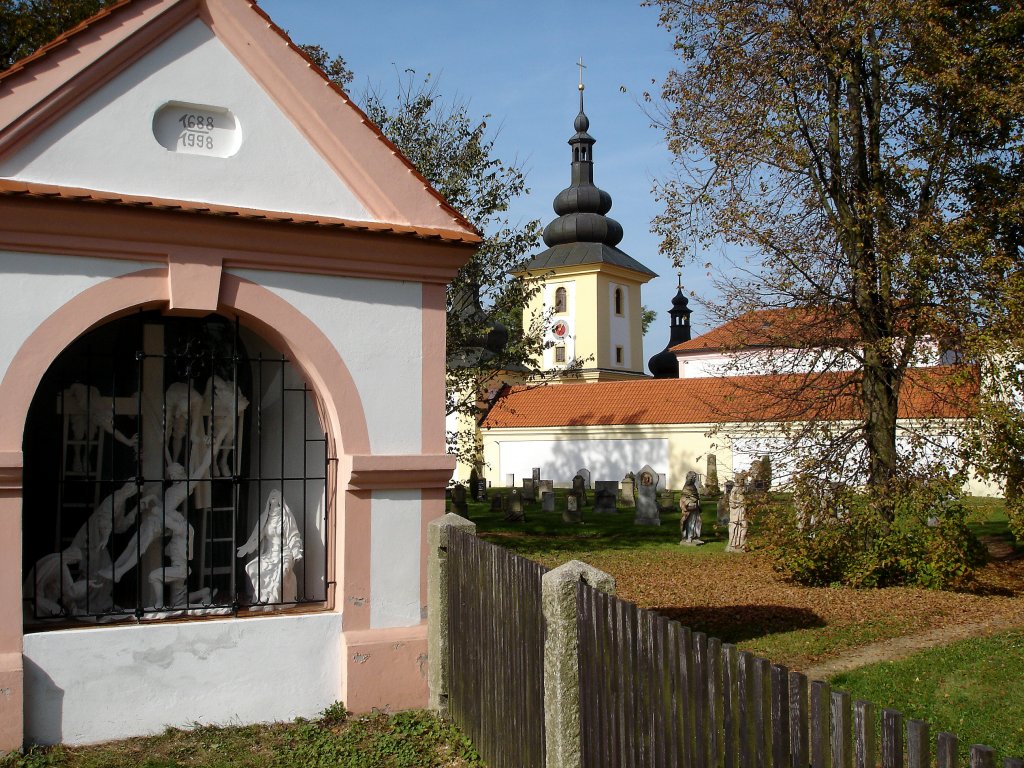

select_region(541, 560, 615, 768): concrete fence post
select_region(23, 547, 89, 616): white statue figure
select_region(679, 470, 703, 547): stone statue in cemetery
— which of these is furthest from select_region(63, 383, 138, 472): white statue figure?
select_region(679, 470, 703, 547): stone statue in cemetery

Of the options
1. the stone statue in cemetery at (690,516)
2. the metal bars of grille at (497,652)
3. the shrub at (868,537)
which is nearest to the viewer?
the metal bars of grille at (497,652)

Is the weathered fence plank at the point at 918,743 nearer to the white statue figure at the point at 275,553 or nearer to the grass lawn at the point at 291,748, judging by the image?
the grass lawn at the point at 291,748

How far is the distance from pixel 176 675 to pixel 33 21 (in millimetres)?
12291

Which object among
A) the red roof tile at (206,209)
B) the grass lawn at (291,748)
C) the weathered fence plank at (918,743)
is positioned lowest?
the grass lawn at (291,748)

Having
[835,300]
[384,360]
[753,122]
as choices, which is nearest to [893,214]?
[835,300]

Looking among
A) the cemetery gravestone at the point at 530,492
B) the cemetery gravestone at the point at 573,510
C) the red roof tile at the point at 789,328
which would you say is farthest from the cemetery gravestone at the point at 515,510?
the red roof tile at the point at 789,328

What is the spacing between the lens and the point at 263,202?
730 cm

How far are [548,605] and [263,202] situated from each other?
3883 mm

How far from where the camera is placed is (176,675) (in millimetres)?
6785

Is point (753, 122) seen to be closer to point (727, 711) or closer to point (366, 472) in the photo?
point (366, 472)

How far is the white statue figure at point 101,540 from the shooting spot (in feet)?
24.7

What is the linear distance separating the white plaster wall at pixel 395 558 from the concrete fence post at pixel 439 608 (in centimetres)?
13

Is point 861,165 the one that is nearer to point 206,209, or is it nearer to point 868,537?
point 868,537

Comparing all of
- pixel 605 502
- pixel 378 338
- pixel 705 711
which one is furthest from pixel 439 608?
pixel 605 502
